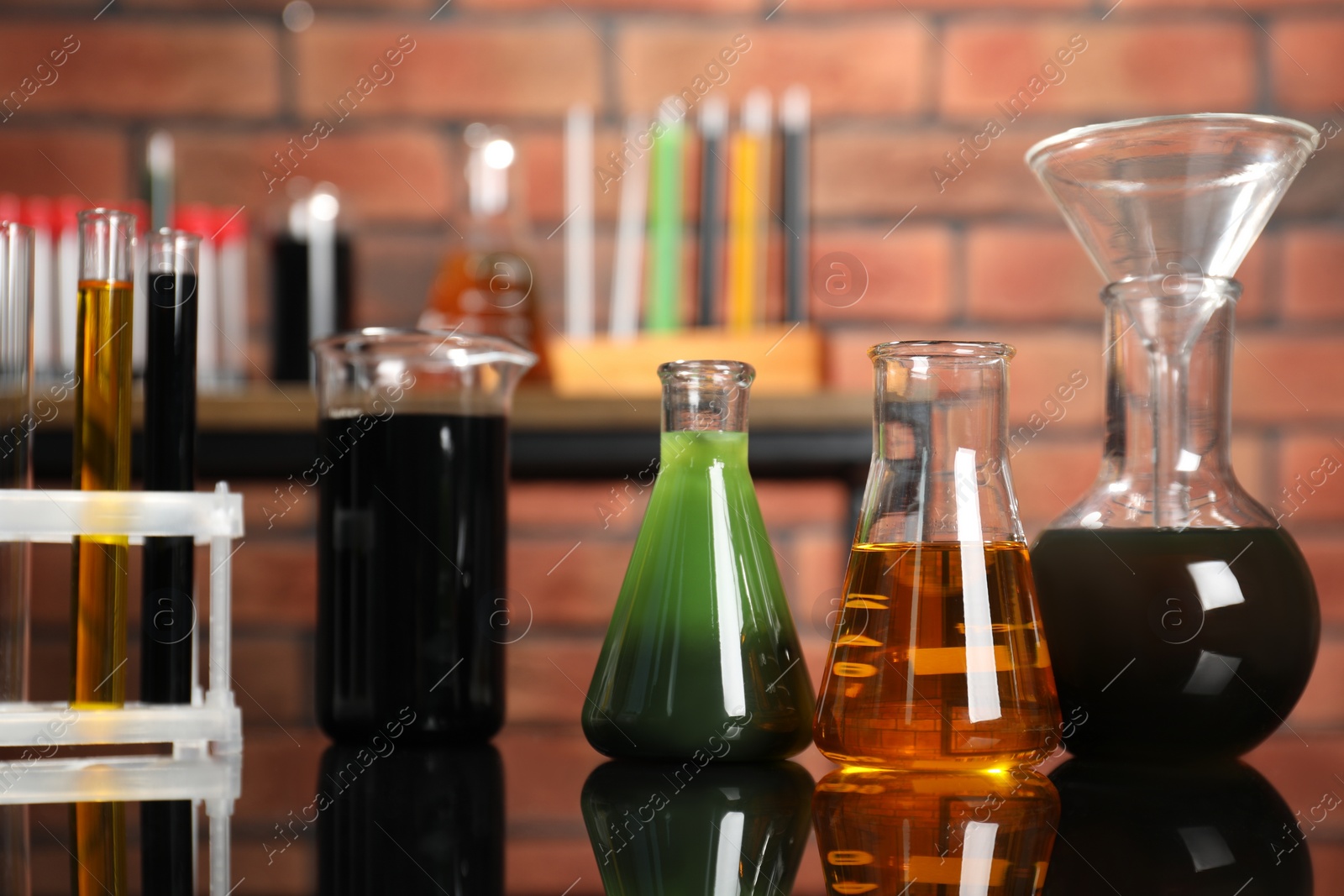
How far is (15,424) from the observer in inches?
22.3

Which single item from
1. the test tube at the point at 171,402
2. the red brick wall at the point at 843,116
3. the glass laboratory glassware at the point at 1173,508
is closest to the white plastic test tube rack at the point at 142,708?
the test tube at the point at 171,402

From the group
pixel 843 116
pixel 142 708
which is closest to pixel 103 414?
pixel 142 708

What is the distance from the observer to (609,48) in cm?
145

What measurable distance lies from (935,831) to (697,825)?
8 cm

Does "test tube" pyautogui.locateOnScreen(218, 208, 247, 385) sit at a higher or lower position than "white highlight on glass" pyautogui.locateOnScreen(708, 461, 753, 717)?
higher

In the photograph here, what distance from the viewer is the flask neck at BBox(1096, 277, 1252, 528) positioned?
551 mm

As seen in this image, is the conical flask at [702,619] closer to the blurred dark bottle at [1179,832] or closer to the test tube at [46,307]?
the blurred dark bottle at [1179,832]

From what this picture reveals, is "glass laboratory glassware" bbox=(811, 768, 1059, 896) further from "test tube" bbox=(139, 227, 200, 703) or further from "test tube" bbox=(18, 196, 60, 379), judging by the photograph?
"test tube" bbox=(18, 196, 60, 379)

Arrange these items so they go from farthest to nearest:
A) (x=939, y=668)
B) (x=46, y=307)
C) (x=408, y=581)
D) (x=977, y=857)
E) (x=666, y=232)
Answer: (x=666, y=232) → (x=46, y=307) → (x=408, y=581) → (x=939, y=668) → (x=977, y=857)

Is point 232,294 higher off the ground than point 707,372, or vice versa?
point 232,294

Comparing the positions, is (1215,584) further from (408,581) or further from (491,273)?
(491,273)

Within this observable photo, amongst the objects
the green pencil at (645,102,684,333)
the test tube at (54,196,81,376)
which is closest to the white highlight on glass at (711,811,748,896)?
the green pencil at (645,102,684,333)

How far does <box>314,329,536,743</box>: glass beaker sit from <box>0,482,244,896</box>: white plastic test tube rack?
0.22ft

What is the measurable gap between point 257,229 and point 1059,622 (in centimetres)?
119
